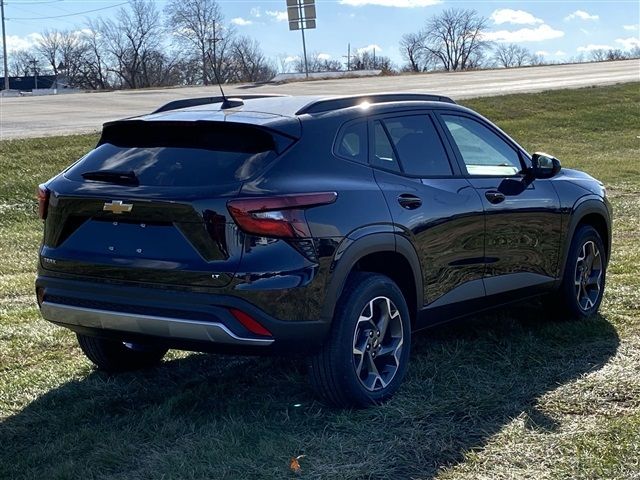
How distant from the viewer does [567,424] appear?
14.2ft

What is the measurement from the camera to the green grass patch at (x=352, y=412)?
3912mm

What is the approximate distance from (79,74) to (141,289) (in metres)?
92.1

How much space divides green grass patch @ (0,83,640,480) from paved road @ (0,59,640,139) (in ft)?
44.5

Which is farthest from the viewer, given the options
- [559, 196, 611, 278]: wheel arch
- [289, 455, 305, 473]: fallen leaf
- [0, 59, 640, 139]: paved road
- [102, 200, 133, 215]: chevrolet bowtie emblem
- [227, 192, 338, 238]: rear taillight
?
[0, 59, 640, 139]: paved road

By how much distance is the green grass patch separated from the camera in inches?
154

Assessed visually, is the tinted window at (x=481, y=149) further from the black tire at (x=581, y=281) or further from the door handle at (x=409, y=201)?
the black tire at (x=581, y=281)

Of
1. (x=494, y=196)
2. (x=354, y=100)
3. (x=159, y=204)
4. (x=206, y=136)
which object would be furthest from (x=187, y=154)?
(x=494, y=196)

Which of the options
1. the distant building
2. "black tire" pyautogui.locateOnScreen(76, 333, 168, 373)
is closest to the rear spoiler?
"black tire" pyautogui.locateOnScreen(76, 333, 168, 373)

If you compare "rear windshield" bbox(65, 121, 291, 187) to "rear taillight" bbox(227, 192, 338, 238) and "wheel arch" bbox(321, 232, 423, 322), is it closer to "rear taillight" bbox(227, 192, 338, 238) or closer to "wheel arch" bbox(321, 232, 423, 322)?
"rear taillight" bbox(227, 192, 338, 238)

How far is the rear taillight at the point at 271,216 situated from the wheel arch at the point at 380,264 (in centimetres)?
29

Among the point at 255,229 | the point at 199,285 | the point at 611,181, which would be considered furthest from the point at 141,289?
the point at 611,181

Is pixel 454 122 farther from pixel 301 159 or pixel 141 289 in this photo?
pixel 141 289

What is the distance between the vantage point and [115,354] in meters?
5.26

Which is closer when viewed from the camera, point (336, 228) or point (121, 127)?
point (336, 228)
